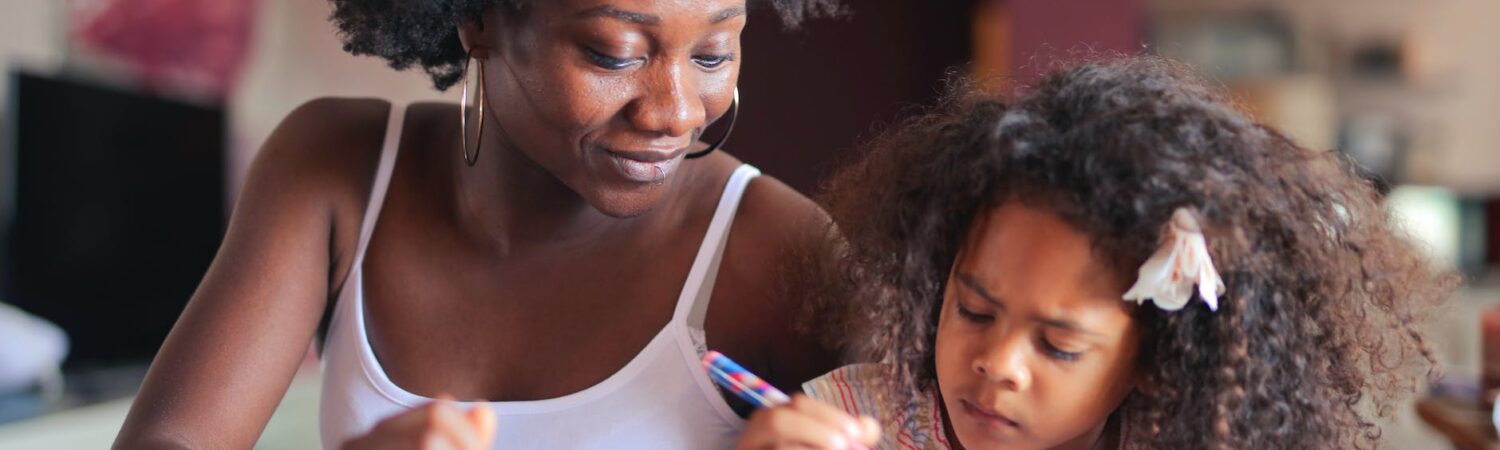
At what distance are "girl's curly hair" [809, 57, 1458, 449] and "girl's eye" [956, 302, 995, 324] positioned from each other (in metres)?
0.09

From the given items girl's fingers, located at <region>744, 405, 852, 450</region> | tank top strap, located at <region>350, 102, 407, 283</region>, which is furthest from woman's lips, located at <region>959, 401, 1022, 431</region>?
tank top strap, located at <region>350, 102, 407, 283</region>

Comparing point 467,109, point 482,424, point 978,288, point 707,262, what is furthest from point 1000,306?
point 467,109

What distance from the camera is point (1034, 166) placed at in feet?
3.47

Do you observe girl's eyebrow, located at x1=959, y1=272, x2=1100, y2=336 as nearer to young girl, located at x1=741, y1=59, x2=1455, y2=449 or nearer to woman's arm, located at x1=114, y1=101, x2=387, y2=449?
young girl, located at x1=741, y1=59, x2=1455, y2=449

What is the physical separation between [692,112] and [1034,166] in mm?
285

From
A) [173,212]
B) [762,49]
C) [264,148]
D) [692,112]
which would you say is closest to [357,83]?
[173,212]

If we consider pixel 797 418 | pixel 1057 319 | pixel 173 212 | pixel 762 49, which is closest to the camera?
pixel 797 418

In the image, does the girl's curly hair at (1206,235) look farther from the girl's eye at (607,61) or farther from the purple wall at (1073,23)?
the purple wall at (1073,23)

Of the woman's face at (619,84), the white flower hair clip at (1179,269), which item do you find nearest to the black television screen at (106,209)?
the woman's face at (619,84)

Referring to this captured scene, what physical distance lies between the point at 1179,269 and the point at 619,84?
1.51ft

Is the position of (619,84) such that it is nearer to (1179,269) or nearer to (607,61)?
(607,61)

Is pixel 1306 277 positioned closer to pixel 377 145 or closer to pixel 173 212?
pixel 377 145

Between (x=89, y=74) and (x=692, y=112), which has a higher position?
(x=692, y=112)

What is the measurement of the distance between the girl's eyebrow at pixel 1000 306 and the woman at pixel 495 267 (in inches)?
7.8
